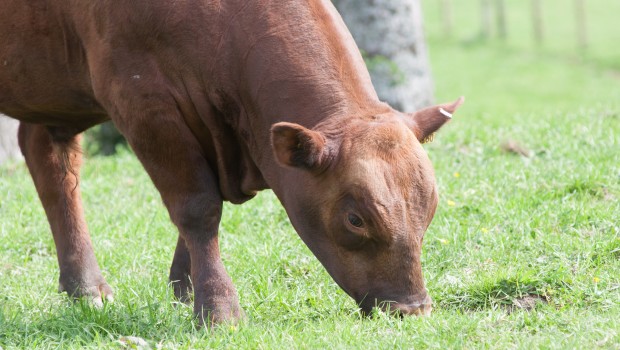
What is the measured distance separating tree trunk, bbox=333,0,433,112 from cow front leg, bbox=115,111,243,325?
6308 mm

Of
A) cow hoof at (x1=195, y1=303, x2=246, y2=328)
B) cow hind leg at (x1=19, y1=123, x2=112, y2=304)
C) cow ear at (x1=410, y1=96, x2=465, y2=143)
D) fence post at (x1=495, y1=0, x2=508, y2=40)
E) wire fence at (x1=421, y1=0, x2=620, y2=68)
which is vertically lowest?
wire fence at (x1=421, y1=0, x2=620, y2=68)

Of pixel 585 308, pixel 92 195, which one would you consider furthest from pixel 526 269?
pixel 92 195

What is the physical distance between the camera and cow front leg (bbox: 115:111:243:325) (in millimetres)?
5387

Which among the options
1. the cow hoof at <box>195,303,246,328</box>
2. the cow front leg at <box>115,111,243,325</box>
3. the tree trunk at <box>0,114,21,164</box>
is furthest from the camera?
the tree trunk at <box>0,114,21,164</box>

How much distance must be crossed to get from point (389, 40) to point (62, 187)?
5.81 meters

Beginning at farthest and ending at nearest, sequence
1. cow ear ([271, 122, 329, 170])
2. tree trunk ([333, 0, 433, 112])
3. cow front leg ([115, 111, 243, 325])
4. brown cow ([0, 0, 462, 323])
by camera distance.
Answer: tree trunk ([333, 0, 433, 112]), cow front leg ([115, 111, 243, 325]), brown cow ([0, 0, 462, 323]), cow ear ([271, 122, 329, 170])

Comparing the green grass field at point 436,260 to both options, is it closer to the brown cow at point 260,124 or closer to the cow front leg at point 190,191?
the cow front leg at point 190,191

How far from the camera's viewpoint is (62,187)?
675 cm

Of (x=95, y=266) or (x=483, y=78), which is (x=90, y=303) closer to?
(x=95, y=266)

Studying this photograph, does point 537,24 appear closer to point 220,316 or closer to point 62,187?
point 62,187

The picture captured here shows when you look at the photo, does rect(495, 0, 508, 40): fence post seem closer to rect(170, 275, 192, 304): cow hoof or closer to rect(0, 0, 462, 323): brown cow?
rect(170, 275, 192, 304): cow hoof

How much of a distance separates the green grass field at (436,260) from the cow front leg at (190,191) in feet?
0.61

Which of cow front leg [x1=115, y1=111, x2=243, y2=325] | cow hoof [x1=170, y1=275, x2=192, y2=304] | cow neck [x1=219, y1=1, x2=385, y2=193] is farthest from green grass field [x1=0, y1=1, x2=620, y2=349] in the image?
cow neck [x1=219, y1=1, x2=385, y2=193]

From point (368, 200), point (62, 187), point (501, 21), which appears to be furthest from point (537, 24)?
point (368, 200)
